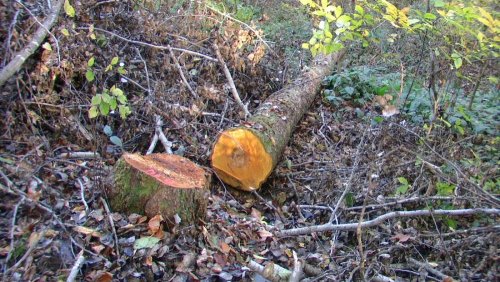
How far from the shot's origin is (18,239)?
2623mm

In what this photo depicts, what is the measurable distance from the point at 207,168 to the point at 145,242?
1467 millimetres

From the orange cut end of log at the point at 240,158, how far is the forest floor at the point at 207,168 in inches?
8.3

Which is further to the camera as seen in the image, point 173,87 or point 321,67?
point 321,67

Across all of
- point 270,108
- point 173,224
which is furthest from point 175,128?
point 173,224

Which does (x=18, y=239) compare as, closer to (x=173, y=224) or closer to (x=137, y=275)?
(x=137, y=275)

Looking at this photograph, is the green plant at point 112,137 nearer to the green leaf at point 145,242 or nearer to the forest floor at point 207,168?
the forest floor at point 207,168

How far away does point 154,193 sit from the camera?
311cm

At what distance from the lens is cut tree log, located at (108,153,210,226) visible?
10.2 ft

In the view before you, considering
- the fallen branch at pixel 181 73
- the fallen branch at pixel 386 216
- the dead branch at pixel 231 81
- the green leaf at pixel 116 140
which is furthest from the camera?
the dead branch at pixel 231 81

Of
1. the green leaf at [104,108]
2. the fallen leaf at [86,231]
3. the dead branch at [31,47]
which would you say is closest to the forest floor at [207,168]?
the fallen leaf at [86,231]

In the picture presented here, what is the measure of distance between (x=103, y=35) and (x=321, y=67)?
11.8 feet

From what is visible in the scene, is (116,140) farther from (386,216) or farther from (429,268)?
(429,268)

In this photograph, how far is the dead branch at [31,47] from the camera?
11.7ft

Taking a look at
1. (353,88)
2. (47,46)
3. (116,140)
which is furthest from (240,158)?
(353,88)
